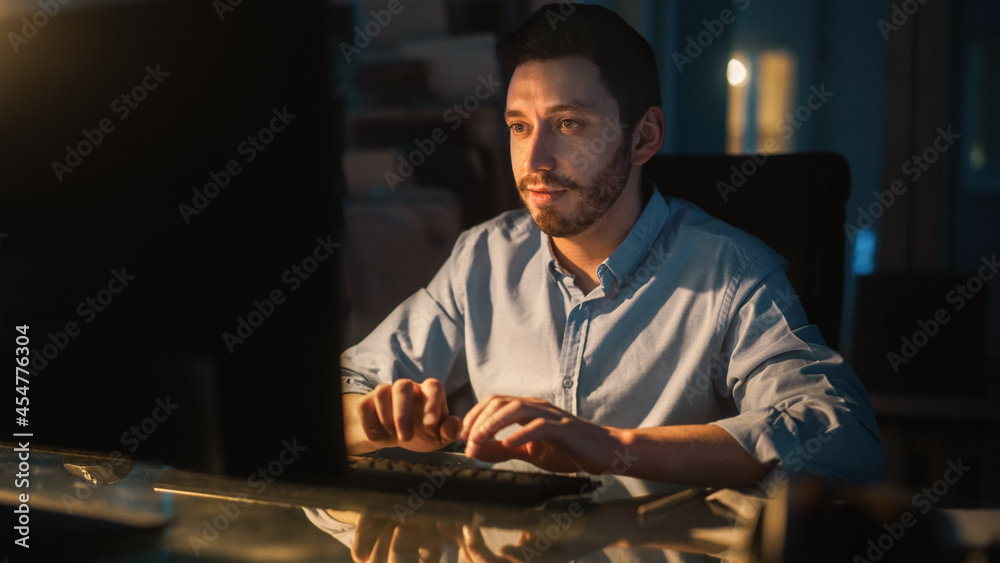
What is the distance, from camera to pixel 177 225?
58 cm

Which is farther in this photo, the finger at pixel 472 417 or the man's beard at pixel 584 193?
the man's beard at pixel 584 193

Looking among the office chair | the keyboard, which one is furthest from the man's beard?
the keyboard

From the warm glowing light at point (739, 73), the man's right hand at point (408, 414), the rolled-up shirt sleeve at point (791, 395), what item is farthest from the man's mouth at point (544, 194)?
the warm glowing light at point (739, 73)

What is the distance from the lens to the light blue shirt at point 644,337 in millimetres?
1002

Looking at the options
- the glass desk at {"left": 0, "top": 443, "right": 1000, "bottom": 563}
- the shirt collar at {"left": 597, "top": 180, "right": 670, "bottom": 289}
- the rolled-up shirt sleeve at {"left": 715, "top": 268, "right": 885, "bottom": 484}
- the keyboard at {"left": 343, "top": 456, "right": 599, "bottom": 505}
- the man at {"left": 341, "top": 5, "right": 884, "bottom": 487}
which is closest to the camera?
the glass desk at {"left": 0, "top": 443, "right": 1000, "bottom": 563}

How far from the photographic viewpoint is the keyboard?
64cm

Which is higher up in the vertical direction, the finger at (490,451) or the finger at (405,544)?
the finger at (490,451)

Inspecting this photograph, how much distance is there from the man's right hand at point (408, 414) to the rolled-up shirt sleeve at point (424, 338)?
0.53m

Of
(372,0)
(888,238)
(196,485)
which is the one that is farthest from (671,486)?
(888,238)

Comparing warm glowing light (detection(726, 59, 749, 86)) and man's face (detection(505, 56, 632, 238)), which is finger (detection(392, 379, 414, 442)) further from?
warm glowing light (detection(726, 59, 749, 86))

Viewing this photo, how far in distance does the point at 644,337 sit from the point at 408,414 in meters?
0.55

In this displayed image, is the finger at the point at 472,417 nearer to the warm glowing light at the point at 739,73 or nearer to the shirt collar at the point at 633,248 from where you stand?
the shirt collar at the point at 633,248

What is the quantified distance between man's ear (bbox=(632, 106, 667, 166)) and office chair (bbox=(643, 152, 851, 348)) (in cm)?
12

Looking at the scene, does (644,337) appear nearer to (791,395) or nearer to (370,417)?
(791,395)
